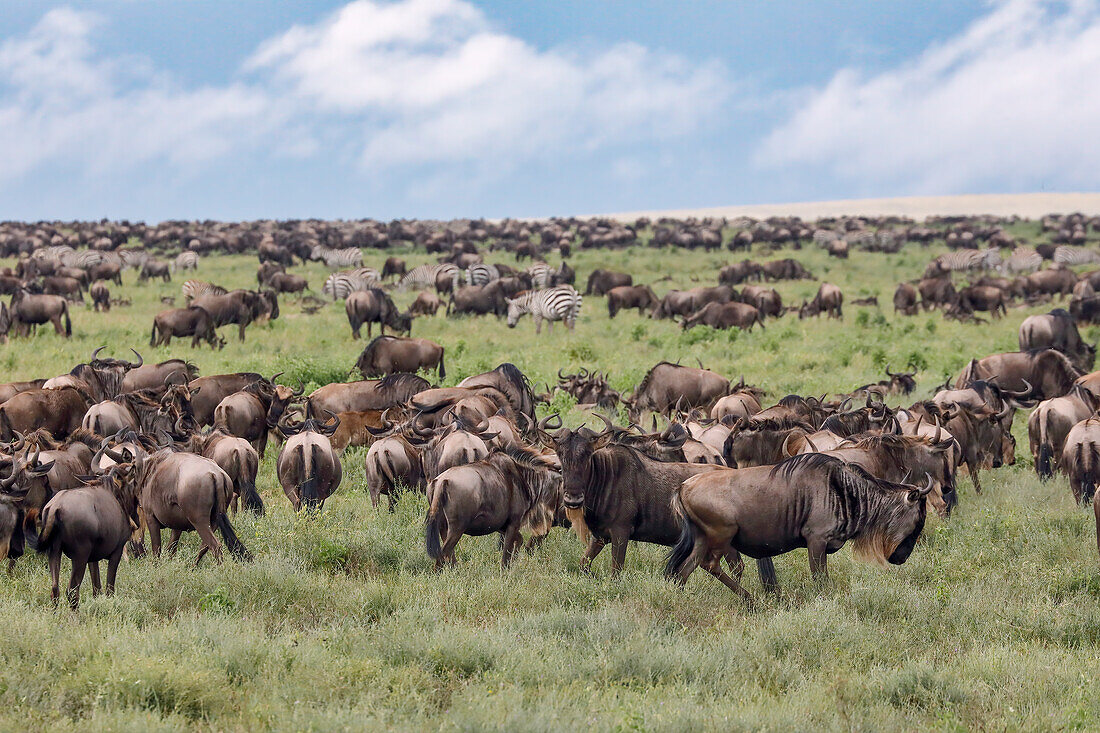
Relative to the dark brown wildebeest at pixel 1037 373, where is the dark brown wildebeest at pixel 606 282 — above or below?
above

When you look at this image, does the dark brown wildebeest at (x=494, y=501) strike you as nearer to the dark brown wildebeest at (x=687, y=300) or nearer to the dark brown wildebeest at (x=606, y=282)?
the dark brown wildebeest at (x=687, y=300)

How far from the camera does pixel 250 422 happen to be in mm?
12344

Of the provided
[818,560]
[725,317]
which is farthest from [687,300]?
[818,560]

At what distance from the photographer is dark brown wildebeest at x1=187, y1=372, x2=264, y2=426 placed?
13438 millimetres

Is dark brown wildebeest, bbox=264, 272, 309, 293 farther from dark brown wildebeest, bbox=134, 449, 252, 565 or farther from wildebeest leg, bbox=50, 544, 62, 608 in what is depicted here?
wildebeest leg, bbox=50, 544, 62, 608

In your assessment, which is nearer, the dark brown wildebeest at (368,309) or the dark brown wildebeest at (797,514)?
the dark brown wildebeest at (797,514)

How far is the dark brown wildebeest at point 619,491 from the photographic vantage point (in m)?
7.91

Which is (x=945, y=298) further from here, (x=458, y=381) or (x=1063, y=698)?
(x=1063, y=698)

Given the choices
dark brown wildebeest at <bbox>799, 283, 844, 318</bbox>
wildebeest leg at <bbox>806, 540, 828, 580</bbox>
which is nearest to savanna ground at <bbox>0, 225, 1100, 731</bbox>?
wildebeest leg at <bbox>806, 540, 828, 580</bbox>

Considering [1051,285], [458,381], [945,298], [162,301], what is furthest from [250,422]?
[1051,285]

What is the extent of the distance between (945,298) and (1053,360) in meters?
16.4

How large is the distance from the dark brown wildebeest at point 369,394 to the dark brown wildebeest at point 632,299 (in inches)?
667

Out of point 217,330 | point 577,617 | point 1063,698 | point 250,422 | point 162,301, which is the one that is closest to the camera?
point 1063,698

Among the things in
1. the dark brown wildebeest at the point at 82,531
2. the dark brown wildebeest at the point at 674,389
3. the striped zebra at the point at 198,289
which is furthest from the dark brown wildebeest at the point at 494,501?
the striped zebra at the point at 198,289
